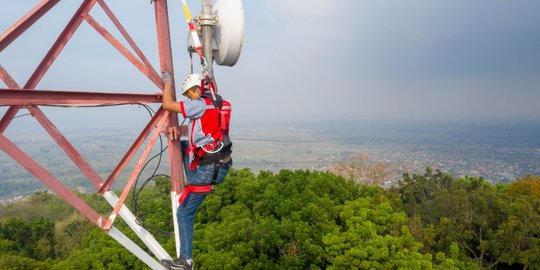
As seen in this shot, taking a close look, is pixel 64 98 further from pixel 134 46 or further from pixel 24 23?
pixel 134 46

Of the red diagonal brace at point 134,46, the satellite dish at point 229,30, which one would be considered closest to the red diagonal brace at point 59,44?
the red diagonal brace at point 134,46

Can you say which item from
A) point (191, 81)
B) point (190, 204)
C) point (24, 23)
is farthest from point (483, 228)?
point (24, 23)

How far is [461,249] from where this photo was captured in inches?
883

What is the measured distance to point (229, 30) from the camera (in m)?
4.83

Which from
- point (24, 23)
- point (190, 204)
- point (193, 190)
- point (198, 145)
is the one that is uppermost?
point (24, 23)

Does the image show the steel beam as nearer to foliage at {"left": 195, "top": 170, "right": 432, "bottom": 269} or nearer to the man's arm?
the man's arm

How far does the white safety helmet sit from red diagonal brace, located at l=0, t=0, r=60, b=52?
6.12ft

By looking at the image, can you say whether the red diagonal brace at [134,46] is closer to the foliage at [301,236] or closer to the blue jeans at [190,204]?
the blue jeans at [190,204]

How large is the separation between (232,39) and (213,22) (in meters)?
0.39

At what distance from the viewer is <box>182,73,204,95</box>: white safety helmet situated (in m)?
4.62

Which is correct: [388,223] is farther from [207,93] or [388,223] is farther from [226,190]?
[207,93]

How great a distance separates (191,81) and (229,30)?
0.94m

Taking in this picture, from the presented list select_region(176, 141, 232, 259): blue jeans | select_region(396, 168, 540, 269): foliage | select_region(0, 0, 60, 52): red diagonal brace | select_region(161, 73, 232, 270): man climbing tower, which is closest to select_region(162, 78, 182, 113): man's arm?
select_region(161, 73, 232, 270): man climbing tower

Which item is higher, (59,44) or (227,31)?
(227,31)
